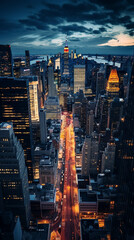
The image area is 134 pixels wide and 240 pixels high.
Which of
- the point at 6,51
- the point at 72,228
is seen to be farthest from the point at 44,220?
the point at 6,51

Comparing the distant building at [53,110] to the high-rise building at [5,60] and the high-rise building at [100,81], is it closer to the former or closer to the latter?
the high-rise building at [5,60]

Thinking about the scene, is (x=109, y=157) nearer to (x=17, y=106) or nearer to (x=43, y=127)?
(x=43, y=127)

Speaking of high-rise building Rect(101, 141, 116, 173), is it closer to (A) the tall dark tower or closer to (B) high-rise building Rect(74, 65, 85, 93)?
(A) the tall dark tower

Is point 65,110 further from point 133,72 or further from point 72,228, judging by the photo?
point 133,72

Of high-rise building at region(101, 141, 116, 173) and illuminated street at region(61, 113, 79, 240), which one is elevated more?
high-rise building at region(101, 141, 116, 173)

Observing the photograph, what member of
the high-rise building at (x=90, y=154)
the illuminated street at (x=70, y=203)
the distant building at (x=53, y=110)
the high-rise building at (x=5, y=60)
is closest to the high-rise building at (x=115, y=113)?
the illuminated street at (x=70, y=203)

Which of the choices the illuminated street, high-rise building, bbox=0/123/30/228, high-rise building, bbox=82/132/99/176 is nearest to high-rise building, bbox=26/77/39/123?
the illuminated street

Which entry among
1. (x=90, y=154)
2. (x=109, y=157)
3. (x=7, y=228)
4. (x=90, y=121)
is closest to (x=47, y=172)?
(x=90, y=154)
